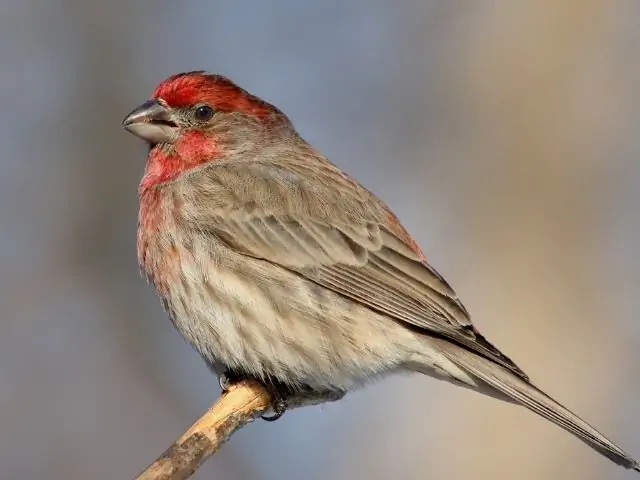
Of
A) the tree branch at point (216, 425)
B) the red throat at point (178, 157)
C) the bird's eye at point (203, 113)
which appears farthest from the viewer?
the bird's eye at point (203, 113)

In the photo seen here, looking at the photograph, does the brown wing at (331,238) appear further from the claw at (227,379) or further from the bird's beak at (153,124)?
the claw at (227,379)

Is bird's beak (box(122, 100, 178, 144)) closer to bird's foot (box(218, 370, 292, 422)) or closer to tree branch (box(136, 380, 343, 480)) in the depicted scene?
bird's foot (box(218, 370, 292, 422))

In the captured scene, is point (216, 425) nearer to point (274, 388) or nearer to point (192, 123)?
point (274, 388)

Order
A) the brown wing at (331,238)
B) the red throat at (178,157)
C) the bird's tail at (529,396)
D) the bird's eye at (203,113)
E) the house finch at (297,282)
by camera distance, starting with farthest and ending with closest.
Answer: the bird's eye at (203,113) < the red throat at (178,157) < the brown wing at (331,238) < the house finch at (297,282) < the bird's tail at (529,396)

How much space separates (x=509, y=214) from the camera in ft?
35.3

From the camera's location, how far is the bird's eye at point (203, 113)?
8430 mm

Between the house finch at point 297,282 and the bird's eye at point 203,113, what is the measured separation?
0.19 metres

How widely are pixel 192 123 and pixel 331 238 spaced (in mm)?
1338

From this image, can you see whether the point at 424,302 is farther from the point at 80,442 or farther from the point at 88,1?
the point at 88,1

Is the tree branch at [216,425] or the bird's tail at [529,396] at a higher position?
the tree branch at [216,425]

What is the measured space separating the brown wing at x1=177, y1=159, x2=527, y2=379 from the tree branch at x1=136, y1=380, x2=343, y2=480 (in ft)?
2.46

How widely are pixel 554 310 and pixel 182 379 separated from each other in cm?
356

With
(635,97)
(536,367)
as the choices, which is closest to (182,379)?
(536,367)

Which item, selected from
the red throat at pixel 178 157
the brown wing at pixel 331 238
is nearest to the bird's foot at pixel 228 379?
the brown wing at pixel 331 238
